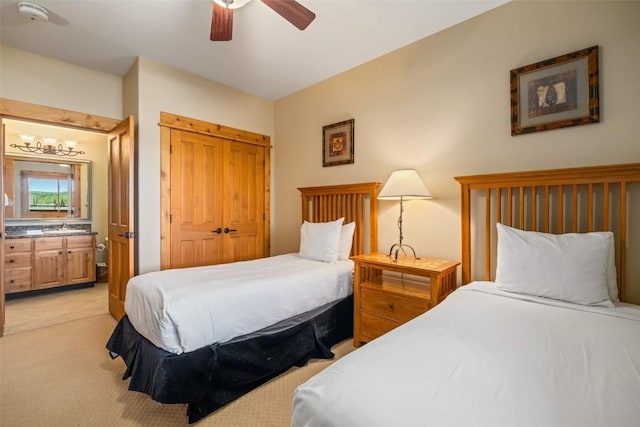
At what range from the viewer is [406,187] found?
7.82ft

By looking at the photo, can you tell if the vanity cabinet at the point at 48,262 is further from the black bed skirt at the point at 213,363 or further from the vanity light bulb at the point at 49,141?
the black bed skirt at the point at 213,363

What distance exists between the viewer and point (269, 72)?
10.7 feet

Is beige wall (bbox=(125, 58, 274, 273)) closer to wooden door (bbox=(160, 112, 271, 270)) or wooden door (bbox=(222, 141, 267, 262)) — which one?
A: wooden door (bbox=(160, 112, 271, 270))

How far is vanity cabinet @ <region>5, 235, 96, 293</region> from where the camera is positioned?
151 inches

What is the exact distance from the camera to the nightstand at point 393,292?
2131 millimetres

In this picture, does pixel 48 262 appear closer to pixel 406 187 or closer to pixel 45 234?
pixel 45 234

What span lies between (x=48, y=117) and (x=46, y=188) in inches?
93.0

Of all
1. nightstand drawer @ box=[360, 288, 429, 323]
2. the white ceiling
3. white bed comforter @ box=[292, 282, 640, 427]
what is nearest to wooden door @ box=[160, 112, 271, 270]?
the white ceiling

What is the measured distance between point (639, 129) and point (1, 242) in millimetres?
5094

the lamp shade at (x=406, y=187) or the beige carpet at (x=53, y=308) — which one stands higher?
the lamp shade at (x=406, y=187)

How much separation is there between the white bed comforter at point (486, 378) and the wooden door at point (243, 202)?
9.38 ft

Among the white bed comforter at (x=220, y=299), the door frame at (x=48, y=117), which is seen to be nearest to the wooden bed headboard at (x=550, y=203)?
the white bed comforter at (x=220, y=299)

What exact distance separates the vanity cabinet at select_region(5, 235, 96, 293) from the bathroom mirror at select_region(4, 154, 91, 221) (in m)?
0.70

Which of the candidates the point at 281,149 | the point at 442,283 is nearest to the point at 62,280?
the point at 281,149
